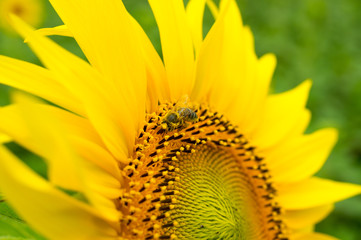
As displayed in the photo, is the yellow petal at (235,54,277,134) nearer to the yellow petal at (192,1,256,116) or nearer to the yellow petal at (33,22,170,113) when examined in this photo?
the yellow petal at (192,1,256,116)

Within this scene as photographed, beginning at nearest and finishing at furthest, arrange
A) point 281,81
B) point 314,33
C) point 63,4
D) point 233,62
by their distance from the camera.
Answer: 1. point 63,4
2. point 233,62
3. point 281,81
4. point 314,33

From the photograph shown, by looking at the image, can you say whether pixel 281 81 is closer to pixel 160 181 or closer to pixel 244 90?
pixel 244 90

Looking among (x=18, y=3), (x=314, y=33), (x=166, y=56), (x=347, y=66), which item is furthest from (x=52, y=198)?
(x=18, y=3)

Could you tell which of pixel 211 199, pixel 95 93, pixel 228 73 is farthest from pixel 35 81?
pixel 228 73

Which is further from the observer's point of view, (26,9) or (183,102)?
(26,9)

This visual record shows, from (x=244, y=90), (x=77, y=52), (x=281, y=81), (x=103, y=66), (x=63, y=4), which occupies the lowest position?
(x=103, y=66)

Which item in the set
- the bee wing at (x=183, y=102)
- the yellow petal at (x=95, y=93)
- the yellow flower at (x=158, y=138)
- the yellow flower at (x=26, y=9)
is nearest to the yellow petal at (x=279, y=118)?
the yellow flower at (x=158, y=138)

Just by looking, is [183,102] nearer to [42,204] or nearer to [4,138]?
[4,138]
